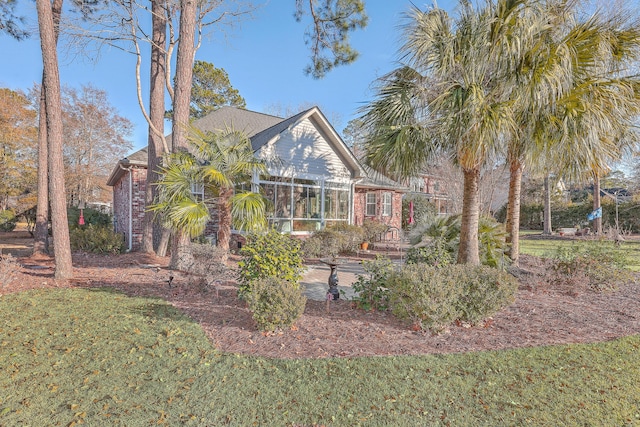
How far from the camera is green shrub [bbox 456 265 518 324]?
15.0 feet

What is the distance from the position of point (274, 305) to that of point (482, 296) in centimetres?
286

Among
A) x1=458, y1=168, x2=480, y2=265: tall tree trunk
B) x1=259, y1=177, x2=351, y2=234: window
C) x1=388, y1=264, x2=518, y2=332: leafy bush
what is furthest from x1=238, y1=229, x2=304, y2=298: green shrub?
x1=259, y1=177, x2=351, y2=234: window

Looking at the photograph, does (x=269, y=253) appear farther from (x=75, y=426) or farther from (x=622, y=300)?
(x=622, y=300)

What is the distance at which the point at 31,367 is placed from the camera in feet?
11.0

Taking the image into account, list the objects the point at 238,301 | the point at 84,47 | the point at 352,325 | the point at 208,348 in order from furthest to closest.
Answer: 1. the point at 84,47
2. the point at 238,301
3. the point at 352,325
4. the point at 208,348

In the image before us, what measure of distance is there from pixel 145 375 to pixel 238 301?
2.39m

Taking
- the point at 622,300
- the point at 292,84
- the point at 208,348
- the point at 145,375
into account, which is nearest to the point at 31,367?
the point at 145,375

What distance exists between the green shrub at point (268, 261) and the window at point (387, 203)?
13.7 metres

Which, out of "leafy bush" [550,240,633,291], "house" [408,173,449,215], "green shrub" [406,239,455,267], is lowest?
"leafy bush" [550,240,633,291]

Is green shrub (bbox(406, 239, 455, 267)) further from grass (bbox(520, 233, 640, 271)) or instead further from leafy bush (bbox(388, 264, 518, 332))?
grass (bbox(520, 233, 640, 271))

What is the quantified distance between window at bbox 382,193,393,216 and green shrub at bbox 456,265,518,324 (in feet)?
45.0

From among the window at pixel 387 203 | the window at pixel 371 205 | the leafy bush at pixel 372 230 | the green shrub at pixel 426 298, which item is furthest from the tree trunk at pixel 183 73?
the window at pixel 387 203

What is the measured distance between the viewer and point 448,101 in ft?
20.3

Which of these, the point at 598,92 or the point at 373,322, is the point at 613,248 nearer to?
the point at 598,92
